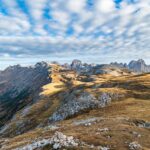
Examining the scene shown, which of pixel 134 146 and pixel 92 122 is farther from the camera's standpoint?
pixel 92 122

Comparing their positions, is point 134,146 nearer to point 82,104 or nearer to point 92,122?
point 92,122

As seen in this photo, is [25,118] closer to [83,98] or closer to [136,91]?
[83,98]

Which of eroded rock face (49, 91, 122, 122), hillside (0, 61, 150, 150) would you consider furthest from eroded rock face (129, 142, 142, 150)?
eroded rock face (49, 91, 122, 122)

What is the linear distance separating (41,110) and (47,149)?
327 feet

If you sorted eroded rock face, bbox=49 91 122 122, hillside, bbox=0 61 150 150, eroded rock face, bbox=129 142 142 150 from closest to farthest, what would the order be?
eroded rock face, bbox=129 142 142 150
hillside, bbox=0 61 150 150
eroded rock face, bbox=49 91 122 122

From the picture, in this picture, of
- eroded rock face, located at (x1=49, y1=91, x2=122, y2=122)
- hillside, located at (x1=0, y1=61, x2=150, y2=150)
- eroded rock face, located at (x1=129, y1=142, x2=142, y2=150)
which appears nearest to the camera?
eroded rock face, located at (x1=129, y1=142, x2=142, y2=150)

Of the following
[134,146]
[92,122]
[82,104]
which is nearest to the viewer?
[134,146]

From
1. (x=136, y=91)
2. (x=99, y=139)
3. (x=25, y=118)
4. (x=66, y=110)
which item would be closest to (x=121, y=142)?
(x=99, y=139)

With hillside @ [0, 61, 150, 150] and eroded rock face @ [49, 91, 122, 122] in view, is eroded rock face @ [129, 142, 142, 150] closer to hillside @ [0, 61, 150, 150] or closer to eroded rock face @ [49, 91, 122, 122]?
hillside @ [0, 61, 150, 150]

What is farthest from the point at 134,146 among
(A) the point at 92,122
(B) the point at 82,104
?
(B) the point at 82,104

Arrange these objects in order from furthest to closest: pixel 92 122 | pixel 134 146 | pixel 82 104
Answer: pixel 82 104, pixel 92 122, pixel 134 146

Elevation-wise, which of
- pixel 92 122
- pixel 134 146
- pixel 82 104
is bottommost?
pixel 82 104

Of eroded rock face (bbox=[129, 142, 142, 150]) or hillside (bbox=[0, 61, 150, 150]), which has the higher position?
eroded rock face (bbox=[129, 142, 142, 150])

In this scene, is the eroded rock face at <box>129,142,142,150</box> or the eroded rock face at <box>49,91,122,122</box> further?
the eroded rock face at <box>49,91,122,122</box>
